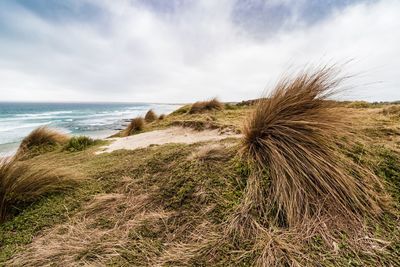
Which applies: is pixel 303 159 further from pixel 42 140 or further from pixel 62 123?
pixel 62 123

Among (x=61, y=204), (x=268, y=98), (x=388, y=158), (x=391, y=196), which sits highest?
(x=268, y=98)

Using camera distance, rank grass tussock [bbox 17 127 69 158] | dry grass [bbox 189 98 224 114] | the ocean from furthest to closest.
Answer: the ocean < dry grass [bbox 189 98 224 114] < grass tussock [bbox 17 127 69 158]

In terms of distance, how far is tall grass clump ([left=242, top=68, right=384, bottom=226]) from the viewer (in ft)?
5.43

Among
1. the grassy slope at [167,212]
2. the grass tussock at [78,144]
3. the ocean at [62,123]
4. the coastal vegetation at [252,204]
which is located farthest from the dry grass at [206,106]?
the coastal vegetation at [252,204]

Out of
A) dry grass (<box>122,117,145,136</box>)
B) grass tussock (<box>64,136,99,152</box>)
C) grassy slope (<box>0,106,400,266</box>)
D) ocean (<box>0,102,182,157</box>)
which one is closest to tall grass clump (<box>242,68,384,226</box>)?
grassy slope (<box>0,106,400,266</box>)

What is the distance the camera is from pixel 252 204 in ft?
5.59

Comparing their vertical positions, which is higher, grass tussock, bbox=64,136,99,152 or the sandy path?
the sandy path

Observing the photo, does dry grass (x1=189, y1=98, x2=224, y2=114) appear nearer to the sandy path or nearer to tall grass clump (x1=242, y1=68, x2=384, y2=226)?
the sandy path

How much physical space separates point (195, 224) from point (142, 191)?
0.73 metres

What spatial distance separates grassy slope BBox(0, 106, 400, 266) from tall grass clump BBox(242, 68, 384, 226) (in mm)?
168

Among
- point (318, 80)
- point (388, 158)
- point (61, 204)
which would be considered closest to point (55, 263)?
point (61, 204)

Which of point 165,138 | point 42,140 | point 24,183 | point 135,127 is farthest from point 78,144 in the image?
point 24,183

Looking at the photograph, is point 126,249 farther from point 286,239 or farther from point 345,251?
point 345,251

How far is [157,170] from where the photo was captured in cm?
250
